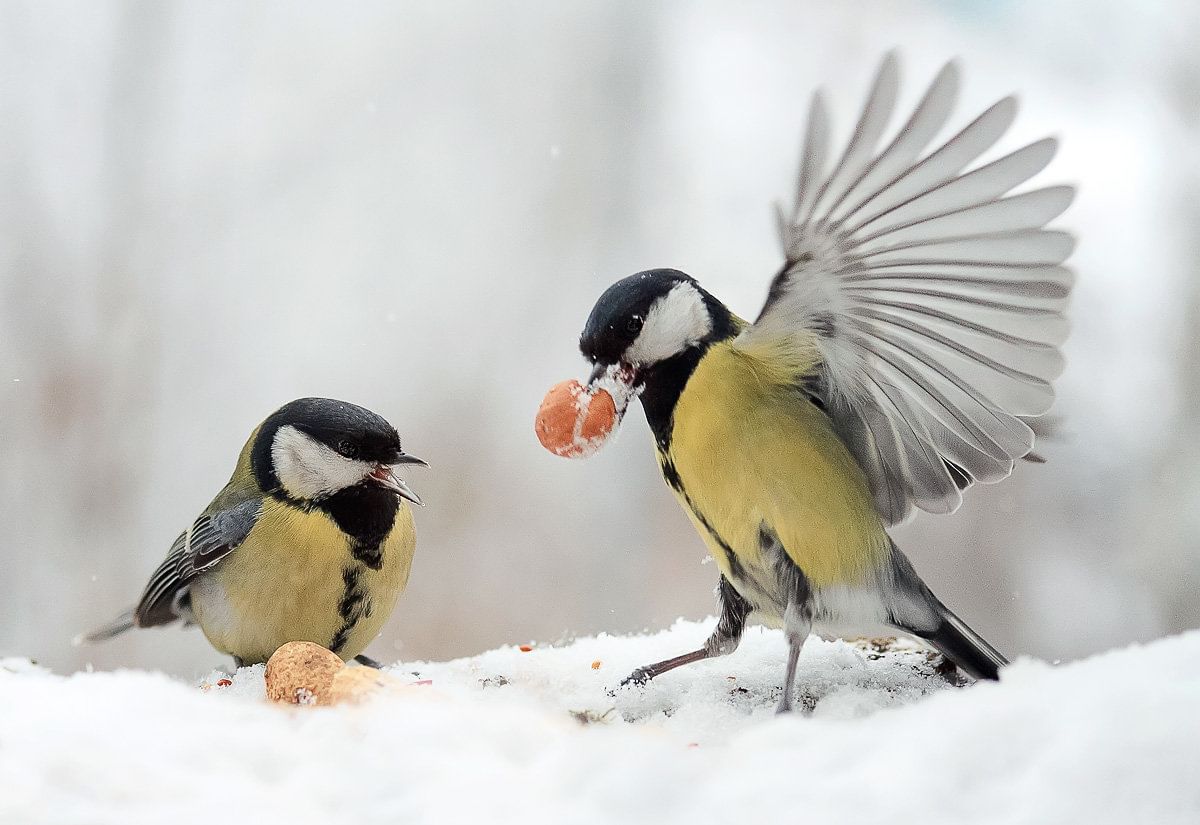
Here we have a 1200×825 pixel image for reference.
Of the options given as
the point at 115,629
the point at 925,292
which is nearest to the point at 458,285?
the point at 115,629

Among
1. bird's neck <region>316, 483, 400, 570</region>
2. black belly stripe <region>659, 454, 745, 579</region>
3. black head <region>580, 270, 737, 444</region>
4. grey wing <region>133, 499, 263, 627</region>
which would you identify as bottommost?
→ grey wing <region>133, 499, 263, 627</region>

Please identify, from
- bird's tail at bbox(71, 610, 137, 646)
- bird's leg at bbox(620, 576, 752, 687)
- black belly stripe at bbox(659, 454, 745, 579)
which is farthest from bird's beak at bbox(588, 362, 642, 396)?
bird's tail at bbox(71, 610, 137, 646)

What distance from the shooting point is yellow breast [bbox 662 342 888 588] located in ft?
4.43

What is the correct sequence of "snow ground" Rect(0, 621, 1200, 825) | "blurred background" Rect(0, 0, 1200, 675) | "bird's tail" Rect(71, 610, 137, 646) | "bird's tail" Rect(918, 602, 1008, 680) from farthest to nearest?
"blurred background" Rect(0, 0, 1200, 675), "bird's tail" Rect(71, 610, 137, 646), "bird's tail" Rect(918, 602, 1008, 680), "snow ground" Rect(0, 621, 1200, 825)

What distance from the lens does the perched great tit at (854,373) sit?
3.77ft

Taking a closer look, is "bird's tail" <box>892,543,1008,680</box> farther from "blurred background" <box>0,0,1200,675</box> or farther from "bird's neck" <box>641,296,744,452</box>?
"blurred background" <box>0,0,1200,675</box>

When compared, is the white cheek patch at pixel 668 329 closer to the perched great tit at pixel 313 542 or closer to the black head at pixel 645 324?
the black head at pixel 645 324

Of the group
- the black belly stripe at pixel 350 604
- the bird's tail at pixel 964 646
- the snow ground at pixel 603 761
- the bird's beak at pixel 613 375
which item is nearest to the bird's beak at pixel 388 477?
the black belly stripe at pixel 350 604

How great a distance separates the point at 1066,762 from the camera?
2.39 ft

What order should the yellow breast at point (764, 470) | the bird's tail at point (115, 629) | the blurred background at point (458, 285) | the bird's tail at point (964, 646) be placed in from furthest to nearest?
1. the blurred background at point (458, 285)
2. the bird's tail at point (115, 629)
3. the bird's tail at point (964, 646)
4. the yellow breast at point (764, 470)

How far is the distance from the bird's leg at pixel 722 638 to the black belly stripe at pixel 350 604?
1.39 ft

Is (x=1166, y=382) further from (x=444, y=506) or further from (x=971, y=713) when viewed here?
(x=971, y=713)

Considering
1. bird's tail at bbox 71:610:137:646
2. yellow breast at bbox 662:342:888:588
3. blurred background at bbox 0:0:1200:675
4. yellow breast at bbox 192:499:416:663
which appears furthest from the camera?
blurred background at bbox 0:0:1200:675

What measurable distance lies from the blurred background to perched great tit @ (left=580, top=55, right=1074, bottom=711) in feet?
6.11
